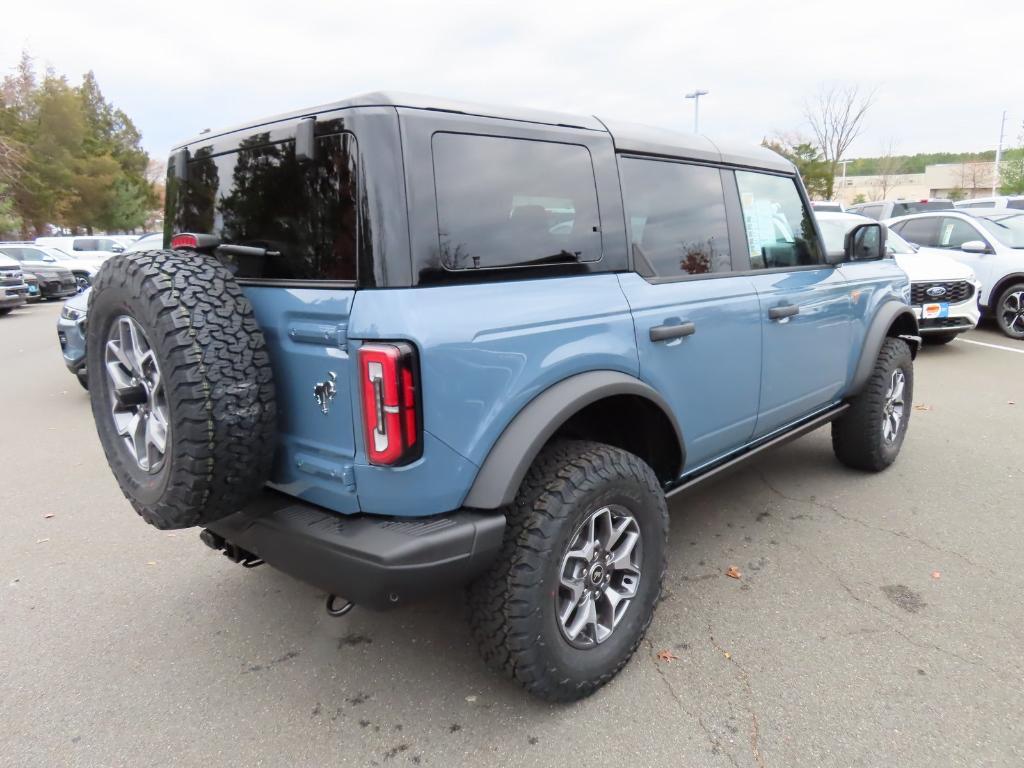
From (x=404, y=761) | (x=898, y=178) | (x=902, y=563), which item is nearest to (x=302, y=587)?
(x=404, y=761)

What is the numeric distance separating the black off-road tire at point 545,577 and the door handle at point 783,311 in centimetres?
124

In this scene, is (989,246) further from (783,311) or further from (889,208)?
(783,311)

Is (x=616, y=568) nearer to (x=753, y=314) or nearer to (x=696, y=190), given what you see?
(x=753, y=314)

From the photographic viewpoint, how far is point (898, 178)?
6606 centimetres

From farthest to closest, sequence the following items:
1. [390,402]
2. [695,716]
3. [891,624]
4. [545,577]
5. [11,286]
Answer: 1. [11,286]
2. [891,624]
3. [695,716]
4. [545,577]
5. [390,402]

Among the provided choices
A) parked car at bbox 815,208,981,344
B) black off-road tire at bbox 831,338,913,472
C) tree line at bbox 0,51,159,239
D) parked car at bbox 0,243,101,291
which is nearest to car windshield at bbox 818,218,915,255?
parked car at bbox 815,208,981,344

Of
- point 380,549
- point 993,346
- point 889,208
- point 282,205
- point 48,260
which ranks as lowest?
point 993,346

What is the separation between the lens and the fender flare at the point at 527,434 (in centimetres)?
206

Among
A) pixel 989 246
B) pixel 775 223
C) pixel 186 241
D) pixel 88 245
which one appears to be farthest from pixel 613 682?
pixel 88 245

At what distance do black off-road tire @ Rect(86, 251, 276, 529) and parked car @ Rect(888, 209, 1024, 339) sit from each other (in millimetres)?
10625

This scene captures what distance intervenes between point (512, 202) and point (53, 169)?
5224cm

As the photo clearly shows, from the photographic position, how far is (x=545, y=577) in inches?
86.0

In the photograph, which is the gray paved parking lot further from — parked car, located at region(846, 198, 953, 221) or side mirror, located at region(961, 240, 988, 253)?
parked car, located at region(846, 198, 953, 221)

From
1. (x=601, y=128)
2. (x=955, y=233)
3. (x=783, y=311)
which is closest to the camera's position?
(x=601, y=128)
